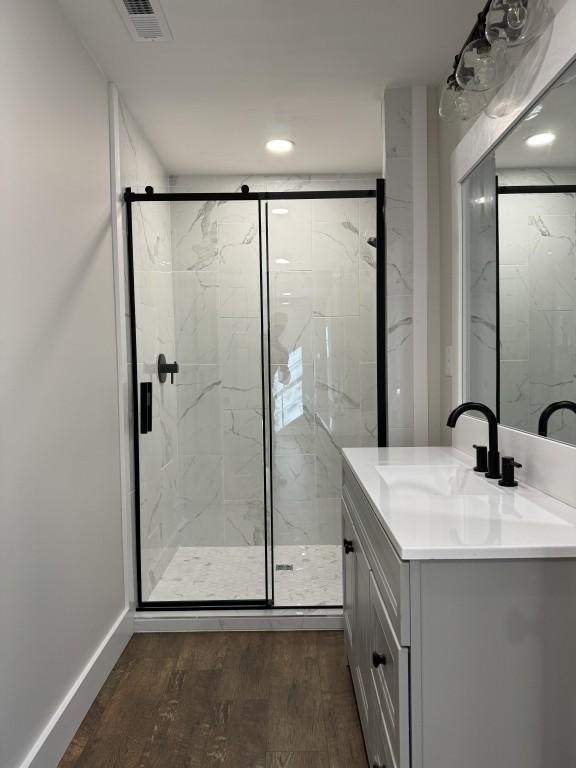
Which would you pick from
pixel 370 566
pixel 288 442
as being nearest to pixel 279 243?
pixel 288 442

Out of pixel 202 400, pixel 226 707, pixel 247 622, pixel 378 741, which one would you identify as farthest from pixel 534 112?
pixel 247 622

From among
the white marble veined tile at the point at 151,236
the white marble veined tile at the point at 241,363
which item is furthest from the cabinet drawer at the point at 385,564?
the white marble veined tile at the point at 151,236

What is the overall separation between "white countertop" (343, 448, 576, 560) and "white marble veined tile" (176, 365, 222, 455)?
0.92 meters

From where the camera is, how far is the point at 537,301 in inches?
64.9

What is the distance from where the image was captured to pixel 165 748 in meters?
1.91

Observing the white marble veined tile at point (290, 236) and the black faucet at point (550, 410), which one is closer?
the black faucet at point (550, 410)

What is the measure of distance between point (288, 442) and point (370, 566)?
1282mm

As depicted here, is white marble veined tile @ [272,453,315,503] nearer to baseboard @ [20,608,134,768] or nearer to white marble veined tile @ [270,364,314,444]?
white marble veined tile @ [270,364,314,444]

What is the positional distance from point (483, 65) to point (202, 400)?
5.83ft

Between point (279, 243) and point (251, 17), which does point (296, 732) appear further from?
point (251, 17)

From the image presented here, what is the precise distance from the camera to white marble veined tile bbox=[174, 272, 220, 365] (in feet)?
9.11

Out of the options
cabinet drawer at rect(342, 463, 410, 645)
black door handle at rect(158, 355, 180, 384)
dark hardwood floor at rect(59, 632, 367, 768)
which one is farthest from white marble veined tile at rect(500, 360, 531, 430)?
black door handle at rect(158, 355, 180, 384)

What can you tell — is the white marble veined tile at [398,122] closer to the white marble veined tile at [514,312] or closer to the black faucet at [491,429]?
the white marble veined tile at [514,312]

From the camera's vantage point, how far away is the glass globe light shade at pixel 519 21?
4.99ft
